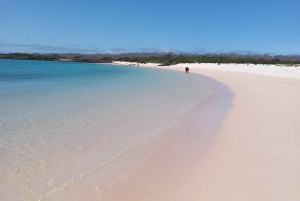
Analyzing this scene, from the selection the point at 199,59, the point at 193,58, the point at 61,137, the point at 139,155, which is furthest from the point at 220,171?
the point at 193,58

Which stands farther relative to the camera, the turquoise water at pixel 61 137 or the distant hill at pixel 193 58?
the distant hill at pixel 193 58

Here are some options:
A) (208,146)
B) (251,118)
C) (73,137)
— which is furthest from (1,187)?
(251,118)

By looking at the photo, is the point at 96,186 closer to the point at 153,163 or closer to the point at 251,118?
the point at 153,163

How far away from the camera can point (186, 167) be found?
3.99 meters

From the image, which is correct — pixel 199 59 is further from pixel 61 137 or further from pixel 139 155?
pixel 139 155

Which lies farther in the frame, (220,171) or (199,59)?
(199,59)

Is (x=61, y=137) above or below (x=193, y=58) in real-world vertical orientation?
below

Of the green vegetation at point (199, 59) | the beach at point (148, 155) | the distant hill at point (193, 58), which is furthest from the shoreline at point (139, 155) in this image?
the distant hill at point (193, 58)

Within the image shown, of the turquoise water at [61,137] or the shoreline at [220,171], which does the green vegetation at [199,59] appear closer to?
the turquoise water at [61,137]

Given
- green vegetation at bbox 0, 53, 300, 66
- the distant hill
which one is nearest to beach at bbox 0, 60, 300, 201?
green vegetation at bbox 0, 53, 300, 66

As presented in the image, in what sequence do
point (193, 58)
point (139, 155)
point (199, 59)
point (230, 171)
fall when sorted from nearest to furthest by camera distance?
point (230, 171) < point (139, 155) < point (199, 59) < point (193, 58)

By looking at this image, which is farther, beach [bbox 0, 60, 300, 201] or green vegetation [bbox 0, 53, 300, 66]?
green vegetation [bbox 0, 53, 300, 66]

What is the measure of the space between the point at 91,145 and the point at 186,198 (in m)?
2.51

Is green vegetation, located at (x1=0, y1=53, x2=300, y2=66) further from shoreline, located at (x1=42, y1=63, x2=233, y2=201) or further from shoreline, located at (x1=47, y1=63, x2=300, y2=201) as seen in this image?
shoreline, located at (x1=47, y1=63, x2=300, y2=201)
